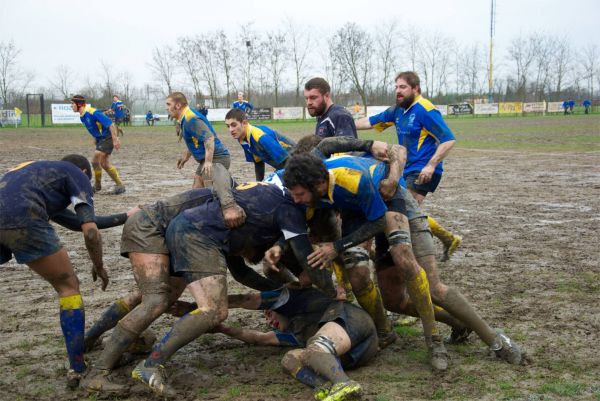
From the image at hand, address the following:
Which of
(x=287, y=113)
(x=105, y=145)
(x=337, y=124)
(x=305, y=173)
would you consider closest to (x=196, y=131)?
(x=337, y=124)

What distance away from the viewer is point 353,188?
436cm

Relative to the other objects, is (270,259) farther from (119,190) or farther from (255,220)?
(119,190)

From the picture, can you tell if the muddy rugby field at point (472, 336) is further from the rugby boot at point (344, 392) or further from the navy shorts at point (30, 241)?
the navy shorts at point (30, 241)

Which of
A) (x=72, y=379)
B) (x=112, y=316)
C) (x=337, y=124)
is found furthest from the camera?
(x=337, y=124)

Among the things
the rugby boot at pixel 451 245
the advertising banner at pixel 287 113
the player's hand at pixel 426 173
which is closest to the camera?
the player's hand at pixel 426 173

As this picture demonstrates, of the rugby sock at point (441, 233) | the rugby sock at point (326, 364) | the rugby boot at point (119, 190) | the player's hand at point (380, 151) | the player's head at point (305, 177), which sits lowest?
the rugby sock at point (326, 364)

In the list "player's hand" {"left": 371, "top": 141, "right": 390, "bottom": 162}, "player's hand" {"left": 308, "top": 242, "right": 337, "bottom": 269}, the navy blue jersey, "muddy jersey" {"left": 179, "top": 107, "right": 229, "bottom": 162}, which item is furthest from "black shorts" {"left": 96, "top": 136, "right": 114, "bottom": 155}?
"player's hand" {"left": 308, "top": 242, "right": 337, "bottom": 269}

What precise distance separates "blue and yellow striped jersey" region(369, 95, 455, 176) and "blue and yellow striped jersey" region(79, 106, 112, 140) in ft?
27.5

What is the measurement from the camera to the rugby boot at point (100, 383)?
4.09 meters

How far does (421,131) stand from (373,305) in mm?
2547

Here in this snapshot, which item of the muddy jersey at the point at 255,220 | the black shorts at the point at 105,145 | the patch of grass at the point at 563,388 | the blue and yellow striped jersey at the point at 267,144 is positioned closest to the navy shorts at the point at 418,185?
the blue and yellow striped jersey at the point at 267,144

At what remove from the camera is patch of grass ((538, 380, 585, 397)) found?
391 cm

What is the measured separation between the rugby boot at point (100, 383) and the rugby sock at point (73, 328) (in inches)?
6.1

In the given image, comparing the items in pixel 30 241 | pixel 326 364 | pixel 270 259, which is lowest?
pixel 326 364
